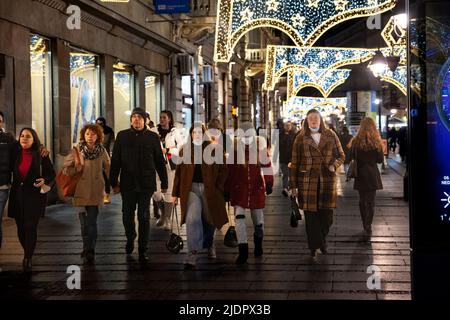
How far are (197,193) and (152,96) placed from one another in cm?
1720

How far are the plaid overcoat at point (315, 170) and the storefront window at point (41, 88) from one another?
777cm

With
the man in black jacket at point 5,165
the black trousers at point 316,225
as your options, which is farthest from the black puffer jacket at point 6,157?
the black trousers at point 316,225

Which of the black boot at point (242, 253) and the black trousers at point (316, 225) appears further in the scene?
the black trousers at point (316, 225)

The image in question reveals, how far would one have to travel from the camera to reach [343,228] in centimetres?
1324

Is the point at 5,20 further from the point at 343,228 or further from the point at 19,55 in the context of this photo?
the point at 343,228

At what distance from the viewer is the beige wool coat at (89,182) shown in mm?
10203

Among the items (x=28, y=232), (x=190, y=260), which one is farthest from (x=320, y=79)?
(x=28, y=232)

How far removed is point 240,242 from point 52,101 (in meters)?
9.03

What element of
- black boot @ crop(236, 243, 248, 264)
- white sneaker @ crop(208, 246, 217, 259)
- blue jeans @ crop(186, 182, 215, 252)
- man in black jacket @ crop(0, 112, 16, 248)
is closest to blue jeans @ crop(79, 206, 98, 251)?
man in black jacket @ crop(0, 112, 16, 248)

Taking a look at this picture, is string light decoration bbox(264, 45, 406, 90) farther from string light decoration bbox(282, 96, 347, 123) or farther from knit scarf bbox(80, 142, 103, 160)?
→ string light decoration bbox(282, 96, 347, 123)

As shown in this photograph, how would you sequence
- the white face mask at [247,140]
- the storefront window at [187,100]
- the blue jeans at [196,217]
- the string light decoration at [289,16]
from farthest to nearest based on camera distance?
the storefront window at [187,100] < the string light decoration at [289,16] < the white face mask at [247,140] < the blue jeans at [196,217]

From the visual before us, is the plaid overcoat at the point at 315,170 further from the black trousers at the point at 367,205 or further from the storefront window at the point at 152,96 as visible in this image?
the storefront window at the point at 152,96

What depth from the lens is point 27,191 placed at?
977 centimetres
